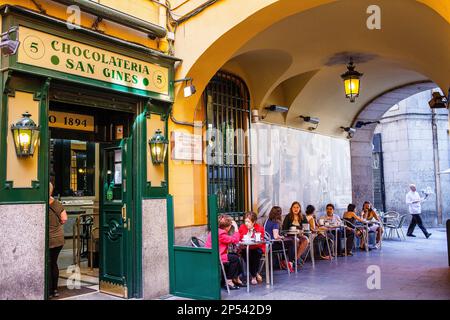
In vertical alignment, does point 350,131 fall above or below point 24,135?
above

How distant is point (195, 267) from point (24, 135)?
2868mm

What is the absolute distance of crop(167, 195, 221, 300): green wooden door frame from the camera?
5.77m

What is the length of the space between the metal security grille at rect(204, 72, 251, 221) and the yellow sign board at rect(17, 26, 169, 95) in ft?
6.55

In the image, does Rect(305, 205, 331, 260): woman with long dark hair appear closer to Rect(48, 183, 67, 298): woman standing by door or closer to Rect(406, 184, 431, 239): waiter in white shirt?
Rect(406, 184, 431, 239): waiter in white shirt

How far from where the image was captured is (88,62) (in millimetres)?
5574

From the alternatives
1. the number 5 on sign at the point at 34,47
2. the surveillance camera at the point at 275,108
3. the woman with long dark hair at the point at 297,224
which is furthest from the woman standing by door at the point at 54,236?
the surveillance camera at the point at 275,108

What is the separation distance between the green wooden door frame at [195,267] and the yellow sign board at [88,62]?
1.82 metres

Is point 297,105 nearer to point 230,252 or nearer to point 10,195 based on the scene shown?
point 230,252

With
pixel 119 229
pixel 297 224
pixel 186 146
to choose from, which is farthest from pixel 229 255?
pixel 297 224

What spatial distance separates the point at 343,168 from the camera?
1341 cm

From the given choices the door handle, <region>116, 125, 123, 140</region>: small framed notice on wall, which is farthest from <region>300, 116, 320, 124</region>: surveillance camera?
the door handle

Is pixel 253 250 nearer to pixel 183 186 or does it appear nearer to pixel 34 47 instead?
pixel 183 186
